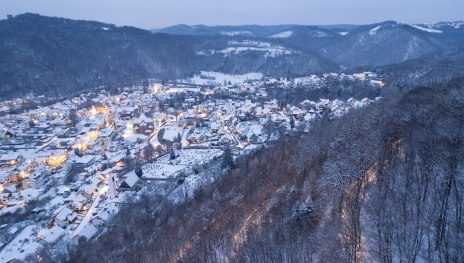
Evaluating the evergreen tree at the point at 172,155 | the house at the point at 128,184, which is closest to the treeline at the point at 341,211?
the house at the point at 128,184

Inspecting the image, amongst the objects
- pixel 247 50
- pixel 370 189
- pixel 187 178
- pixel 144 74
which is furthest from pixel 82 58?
pixel 370 189

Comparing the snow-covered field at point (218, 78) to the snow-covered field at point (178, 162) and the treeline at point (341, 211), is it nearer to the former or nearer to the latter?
the snow-covered field at point (178, 162)

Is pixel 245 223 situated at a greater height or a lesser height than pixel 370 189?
lesser

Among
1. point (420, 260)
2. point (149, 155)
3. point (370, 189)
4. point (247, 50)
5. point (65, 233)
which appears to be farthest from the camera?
point (247, 50)

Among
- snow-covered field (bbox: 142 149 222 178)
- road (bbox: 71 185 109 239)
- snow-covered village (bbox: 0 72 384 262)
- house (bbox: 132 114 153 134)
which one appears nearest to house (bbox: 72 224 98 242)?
snow-covered village (bbox: 0 72 384 262)

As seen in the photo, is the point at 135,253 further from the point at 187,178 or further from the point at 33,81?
the point at 33,81

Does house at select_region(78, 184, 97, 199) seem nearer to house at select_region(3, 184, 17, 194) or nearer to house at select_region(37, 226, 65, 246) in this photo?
house at select_region(37, 226, 65, 246)
